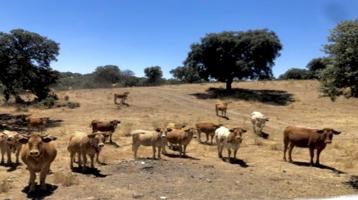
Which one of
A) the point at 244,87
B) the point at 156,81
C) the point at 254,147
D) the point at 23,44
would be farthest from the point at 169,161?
the point at 156,81

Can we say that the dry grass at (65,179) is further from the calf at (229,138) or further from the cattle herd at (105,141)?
the calf at (229,138)

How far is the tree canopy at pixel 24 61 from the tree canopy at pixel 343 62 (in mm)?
21476

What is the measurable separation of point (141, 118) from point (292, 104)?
730 inches

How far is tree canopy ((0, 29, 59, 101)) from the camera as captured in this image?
34.5m

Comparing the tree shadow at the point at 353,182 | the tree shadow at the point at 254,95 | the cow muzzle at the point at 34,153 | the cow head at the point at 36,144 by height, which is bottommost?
the tree shadow at the point at 353,182

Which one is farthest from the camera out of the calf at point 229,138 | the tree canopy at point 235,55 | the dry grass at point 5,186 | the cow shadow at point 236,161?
the tree canopy at point 235,55

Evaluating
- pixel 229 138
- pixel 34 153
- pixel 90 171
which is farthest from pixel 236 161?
pixel 34 153

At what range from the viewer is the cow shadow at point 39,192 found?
14625mm

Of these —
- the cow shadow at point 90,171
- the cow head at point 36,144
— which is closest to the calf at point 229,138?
the cow shadow at point 90,171

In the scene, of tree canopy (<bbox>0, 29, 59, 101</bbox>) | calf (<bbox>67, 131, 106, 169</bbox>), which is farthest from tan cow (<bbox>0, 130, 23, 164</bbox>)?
tree canopy (<bbox>0, 29, 59, 101</bbox>)

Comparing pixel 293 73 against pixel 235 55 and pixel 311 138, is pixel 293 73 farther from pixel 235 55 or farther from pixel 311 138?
pixel 311 138

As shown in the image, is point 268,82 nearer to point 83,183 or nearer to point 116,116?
point 116,116

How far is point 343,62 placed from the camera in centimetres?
1973

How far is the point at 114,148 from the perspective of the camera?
2330 cm
